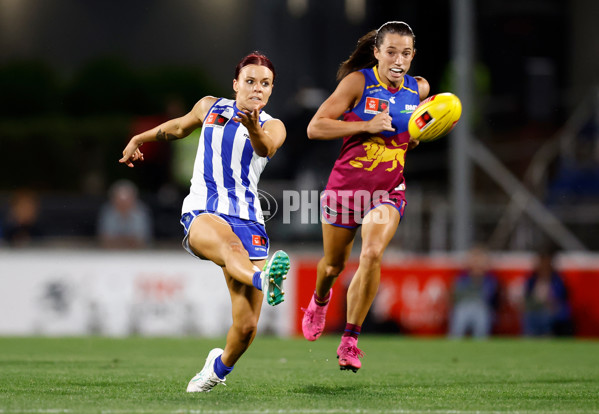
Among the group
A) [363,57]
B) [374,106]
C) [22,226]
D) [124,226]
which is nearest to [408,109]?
[374,106]

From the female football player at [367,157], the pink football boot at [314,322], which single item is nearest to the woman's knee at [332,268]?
the female football player at [367,157]

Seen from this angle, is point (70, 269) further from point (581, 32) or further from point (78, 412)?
point (581, 32)

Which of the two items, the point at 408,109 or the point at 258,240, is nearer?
the point at 258,240

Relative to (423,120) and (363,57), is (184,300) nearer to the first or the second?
(363,57)

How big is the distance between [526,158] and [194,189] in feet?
53.4

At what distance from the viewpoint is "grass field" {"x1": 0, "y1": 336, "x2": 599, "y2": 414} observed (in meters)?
6.33

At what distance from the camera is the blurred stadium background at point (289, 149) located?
1504 centimetres

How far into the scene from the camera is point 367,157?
7.82m

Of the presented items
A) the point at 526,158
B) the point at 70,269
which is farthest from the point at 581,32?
the point at 70,269

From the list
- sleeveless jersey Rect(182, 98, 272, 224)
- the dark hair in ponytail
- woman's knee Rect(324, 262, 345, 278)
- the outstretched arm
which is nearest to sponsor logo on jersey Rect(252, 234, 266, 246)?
sleeveless jersey Rect(182, 98, 272, 224)

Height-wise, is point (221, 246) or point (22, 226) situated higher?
point (22, 226)

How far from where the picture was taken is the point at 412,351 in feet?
37.7

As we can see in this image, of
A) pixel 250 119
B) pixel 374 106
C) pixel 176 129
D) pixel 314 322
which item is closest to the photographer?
pixel 250 119

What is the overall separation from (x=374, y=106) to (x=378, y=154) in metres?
0.38
